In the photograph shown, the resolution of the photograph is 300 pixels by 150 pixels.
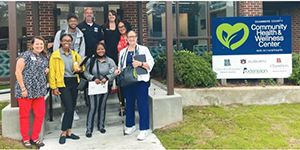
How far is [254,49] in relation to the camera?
6.61 m

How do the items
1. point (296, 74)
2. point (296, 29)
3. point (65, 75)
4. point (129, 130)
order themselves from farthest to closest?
point (296, 29) → point (296, 74) → point (129, 130) → point (65, 75)

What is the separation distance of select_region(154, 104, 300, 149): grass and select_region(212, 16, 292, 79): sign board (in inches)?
43.8

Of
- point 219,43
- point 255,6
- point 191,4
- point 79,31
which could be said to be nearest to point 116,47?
point 79,31

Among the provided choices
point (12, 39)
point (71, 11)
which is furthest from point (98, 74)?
point (71, 11)

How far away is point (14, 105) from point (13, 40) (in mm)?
1024

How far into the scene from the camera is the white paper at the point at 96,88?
14.2 feet

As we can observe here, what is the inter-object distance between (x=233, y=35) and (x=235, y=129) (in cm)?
285

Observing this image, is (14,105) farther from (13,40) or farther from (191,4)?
(191,4)

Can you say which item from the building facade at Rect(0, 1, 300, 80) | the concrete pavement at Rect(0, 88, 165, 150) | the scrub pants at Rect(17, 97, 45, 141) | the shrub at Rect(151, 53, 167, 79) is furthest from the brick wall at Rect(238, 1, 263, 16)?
the scrub pants at Rect(17, 97, 45, 141)

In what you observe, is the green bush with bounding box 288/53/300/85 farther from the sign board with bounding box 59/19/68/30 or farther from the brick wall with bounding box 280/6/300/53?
the sign board with bounding box 59/19/68/30

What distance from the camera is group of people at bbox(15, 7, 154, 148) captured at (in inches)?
153

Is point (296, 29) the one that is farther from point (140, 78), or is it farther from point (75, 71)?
point (75, 71)

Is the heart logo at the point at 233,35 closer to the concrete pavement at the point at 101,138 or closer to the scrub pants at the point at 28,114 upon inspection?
the concrete pavement at the point at 101,138

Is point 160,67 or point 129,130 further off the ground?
point 160,67
